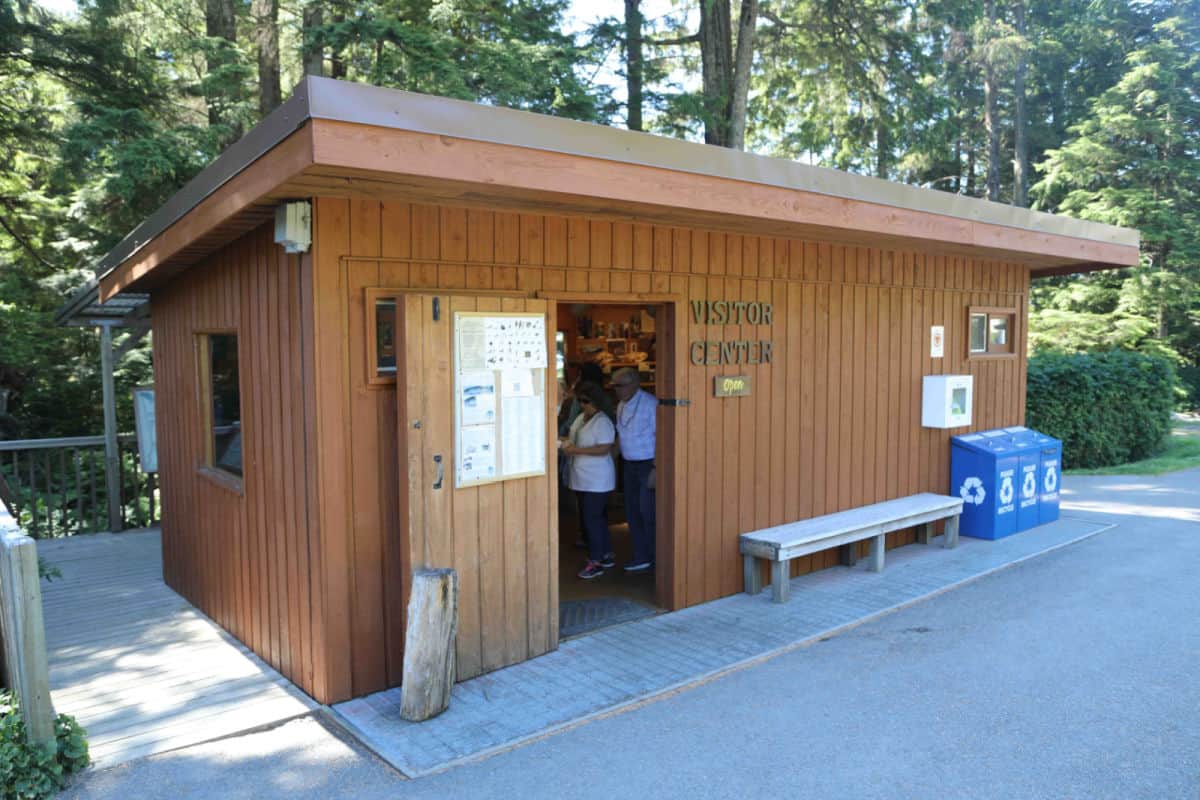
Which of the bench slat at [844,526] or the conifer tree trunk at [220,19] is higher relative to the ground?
the conifer tree trunk at [220,19]

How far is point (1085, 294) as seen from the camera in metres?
20.5

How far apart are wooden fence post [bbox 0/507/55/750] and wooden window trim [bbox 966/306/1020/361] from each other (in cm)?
782

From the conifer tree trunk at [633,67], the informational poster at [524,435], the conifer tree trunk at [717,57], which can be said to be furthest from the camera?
the conifer tree trunk at [717,57]

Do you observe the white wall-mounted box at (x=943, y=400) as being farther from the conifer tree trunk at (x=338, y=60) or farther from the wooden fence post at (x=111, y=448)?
the wooden fence post at (x=111, y=448)

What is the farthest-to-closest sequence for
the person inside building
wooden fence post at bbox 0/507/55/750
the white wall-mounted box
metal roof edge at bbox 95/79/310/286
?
the white wall-mounted box < the person inside building < wooden fence post at bbox 0/507/55/750 < metal roof edge at bbox 95/79/310/286

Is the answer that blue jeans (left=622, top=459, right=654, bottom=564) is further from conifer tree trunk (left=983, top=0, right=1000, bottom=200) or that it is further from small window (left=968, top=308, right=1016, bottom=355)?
conifer tree trunk (left=983, top=0, right=1000, bottom=200)

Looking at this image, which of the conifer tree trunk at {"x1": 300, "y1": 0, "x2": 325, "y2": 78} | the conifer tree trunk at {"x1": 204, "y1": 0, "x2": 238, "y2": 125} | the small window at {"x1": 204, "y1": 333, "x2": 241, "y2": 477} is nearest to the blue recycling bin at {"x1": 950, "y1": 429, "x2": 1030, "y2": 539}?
the small window at {"x1": 204, "y1": 333, "x2": 241, "y2": 477}

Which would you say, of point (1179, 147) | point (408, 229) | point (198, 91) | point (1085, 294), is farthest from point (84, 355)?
point (1179, 147)

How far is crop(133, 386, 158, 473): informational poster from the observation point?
8.52 m

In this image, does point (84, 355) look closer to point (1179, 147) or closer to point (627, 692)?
point (627, 692)

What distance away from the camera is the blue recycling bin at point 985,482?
308 inches

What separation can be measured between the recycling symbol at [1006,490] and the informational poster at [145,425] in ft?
27.7

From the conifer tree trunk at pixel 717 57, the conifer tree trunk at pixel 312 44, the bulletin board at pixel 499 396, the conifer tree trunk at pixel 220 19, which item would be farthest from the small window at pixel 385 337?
the conifer tree trunk at pixel 717 57

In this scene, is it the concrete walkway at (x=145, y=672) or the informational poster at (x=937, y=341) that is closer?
the concrete walkway at (x=145, y=672)
